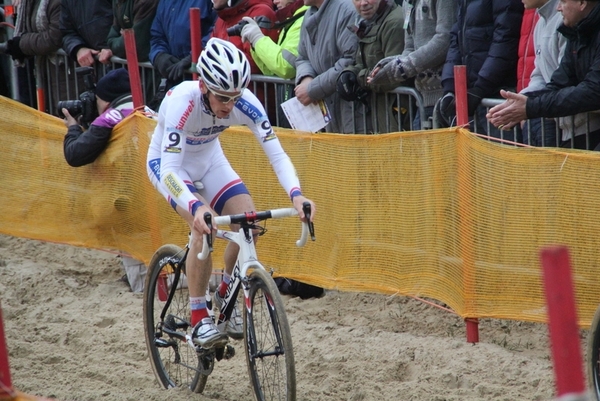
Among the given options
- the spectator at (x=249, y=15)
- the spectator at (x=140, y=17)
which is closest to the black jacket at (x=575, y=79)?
the spectator at (x=249, y=15)

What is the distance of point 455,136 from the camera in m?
6.84

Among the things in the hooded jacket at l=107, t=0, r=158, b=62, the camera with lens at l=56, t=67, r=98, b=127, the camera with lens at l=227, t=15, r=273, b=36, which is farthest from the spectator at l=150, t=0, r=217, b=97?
the camera with lens at l=227, t=15, r=273, b=36

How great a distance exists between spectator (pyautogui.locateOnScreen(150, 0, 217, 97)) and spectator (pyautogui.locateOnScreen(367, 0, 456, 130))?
2.61 metres

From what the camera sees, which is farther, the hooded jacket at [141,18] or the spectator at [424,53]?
the hooded jacket at [141,18]

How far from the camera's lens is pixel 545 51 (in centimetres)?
672

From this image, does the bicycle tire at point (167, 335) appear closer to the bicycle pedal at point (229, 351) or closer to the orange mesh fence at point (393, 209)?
the bicycle pedal at point (229, 351)

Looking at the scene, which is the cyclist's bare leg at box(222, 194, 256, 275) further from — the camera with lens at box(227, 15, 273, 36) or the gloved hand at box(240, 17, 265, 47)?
the camera with lens at box(227, 15, 273, 36)

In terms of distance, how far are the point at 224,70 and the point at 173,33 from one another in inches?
159

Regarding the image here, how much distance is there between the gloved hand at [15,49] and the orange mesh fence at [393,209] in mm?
2527

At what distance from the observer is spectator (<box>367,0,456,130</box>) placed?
761cm

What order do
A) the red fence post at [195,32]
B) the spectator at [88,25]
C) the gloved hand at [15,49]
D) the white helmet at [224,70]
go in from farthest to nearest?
the gloved hand at [15,49]
the spectator at [88,25]
the red fence post at [195,32]
the white helmet at [224,70]

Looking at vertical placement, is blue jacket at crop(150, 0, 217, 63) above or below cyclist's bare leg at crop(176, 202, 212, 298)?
above

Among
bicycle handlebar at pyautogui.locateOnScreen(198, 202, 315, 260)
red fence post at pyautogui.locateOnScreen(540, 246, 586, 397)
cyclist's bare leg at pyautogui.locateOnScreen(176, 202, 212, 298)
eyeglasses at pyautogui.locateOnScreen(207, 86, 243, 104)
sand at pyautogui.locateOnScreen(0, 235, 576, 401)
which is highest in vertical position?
eyeglasses at pyautogui.locateOnScreen(207, 86, 243, 104)

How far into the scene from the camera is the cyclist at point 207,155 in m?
6.08
